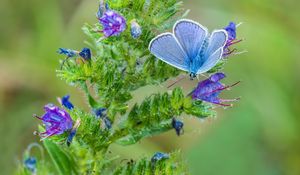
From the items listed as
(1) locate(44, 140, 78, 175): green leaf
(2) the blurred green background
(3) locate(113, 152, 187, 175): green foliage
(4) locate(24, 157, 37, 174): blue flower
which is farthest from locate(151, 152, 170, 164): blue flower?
(2) the blurred green background

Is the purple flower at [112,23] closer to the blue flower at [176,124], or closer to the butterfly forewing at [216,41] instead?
the butterfly forewing at [216,41]

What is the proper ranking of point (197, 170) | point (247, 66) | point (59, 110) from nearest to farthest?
point (59, 110) → point (197, 170) → point (247, 66)

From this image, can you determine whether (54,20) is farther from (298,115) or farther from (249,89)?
(298,115)

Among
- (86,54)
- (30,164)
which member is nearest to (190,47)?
(86,54)

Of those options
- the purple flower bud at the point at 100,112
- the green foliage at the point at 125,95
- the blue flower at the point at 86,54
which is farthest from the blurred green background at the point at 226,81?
the blue flower at the point at 86,54

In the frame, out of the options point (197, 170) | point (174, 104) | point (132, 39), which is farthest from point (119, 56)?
point (197, 170)

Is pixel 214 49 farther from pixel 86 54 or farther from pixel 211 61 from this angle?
pixel 86 54
